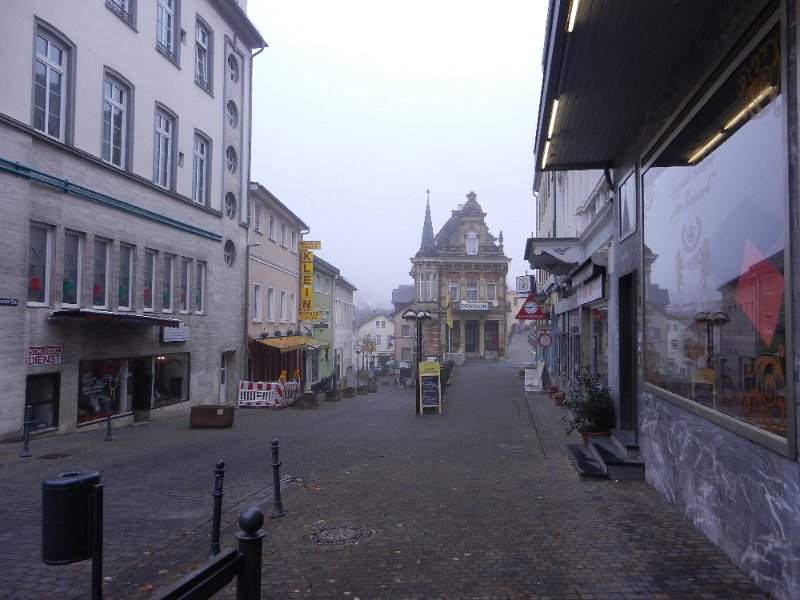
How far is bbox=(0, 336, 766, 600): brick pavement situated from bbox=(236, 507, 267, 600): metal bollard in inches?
74.1

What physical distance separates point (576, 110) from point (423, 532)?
5479mm

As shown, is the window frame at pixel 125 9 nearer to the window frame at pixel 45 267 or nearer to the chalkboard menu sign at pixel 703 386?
the window frame at pixel 45 267

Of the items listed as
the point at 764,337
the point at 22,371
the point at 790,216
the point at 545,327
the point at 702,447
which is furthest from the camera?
the point at 545,327

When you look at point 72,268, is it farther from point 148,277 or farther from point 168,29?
point 168,29

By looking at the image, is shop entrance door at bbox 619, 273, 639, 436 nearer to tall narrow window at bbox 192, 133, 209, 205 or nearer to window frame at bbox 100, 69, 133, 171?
window frame at bbox 100, 69, 133, 171

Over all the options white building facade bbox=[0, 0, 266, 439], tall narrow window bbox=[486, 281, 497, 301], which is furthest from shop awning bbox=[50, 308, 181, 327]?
tall narrow window bbox=[486, 281, 497, 301]

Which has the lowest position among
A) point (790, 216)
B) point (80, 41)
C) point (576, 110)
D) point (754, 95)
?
point (790, 216)

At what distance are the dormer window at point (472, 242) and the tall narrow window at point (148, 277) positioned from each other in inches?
1744

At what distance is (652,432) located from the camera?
7.90 metres

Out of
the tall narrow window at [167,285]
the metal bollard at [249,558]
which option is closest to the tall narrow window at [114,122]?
the tall narrow window at [167,285]

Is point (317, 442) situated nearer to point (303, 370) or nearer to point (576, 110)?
point (576, 110)

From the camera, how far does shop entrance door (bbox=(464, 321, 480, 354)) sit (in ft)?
200

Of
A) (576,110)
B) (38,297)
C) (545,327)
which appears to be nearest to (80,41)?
(38,297)

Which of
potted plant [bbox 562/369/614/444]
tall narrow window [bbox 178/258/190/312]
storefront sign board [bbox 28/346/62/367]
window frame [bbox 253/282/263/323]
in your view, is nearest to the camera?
potted plant [bbox 562/369/614/444]
